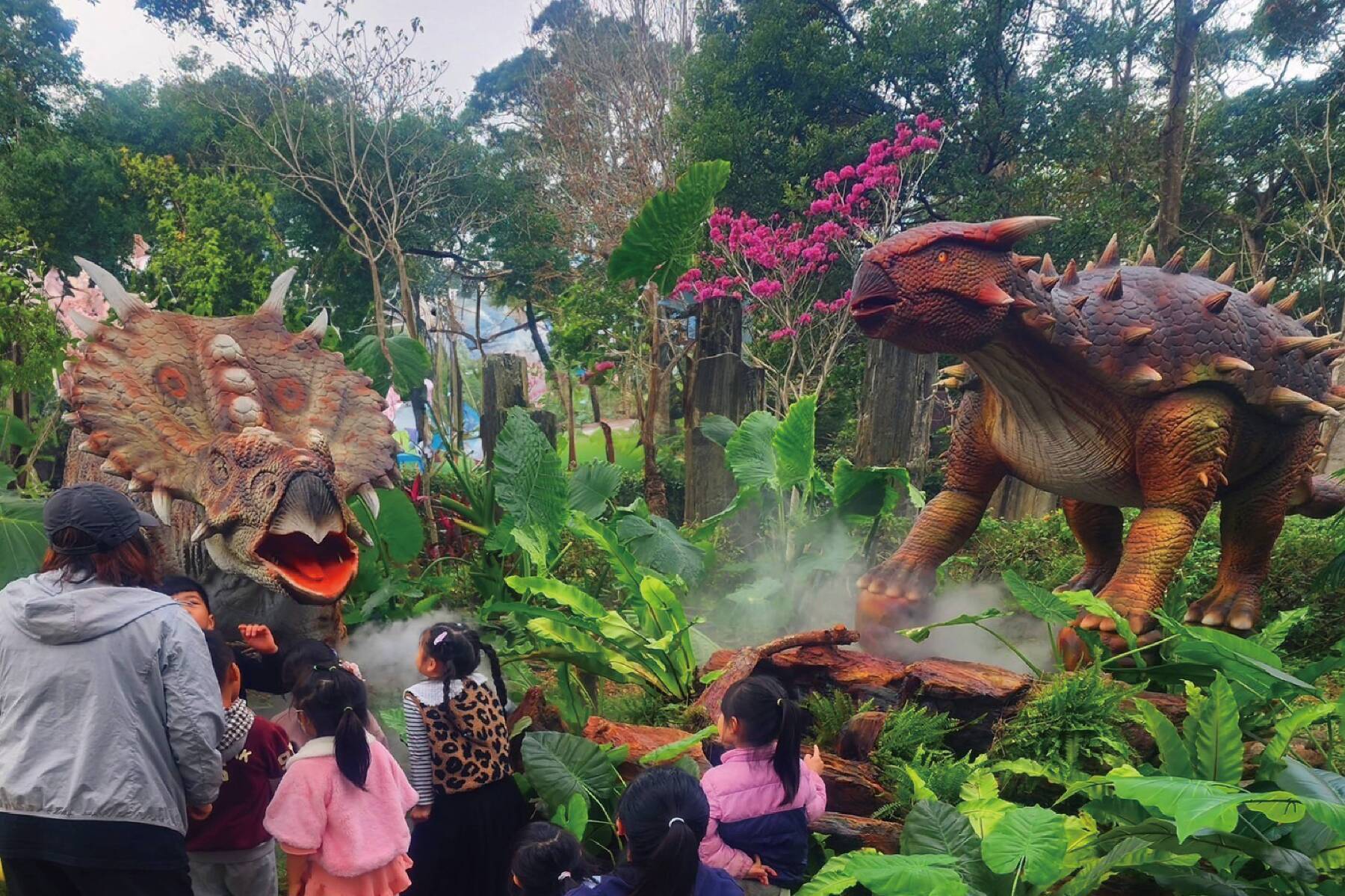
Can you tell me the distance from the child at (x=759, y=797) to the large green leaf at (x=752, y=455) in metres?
2.58

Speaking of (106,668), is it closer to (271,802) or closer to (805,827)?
(271,802)

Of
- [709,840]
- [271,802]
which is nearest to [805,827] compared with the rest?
[709,840]

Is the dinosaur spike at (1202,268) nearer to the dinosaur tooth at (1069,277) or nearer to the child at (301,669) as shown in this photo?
the dinosaur tooth at (1069,277)

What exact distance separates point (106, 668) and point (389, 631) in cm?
244

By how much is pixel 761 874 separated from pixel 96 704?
62.0 inches

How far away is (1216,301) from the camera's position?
3.21 m

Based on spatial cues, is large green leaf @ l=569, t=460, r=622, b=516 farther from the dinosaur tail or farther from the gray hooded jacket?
the dinosaur tail

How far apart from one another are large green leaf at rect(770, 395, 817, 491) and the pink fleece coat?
2.68 metres

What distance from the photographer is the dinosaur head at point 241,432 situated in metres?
3.01

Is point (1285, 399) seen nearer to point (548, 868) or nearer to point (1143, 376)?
point (1143, 376)

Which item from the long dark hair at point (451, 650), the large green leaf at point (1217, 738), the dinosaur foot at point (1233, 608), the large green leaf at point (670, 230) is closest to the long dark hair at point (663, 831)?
the long dark hair at point (451, 650)

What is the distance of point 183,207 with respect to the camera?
778 centimetres

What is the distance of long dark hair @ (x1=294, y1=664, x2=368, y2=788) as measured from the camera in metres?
2.26

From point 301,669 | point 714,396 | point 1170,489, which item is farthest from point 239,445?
point 714,396
